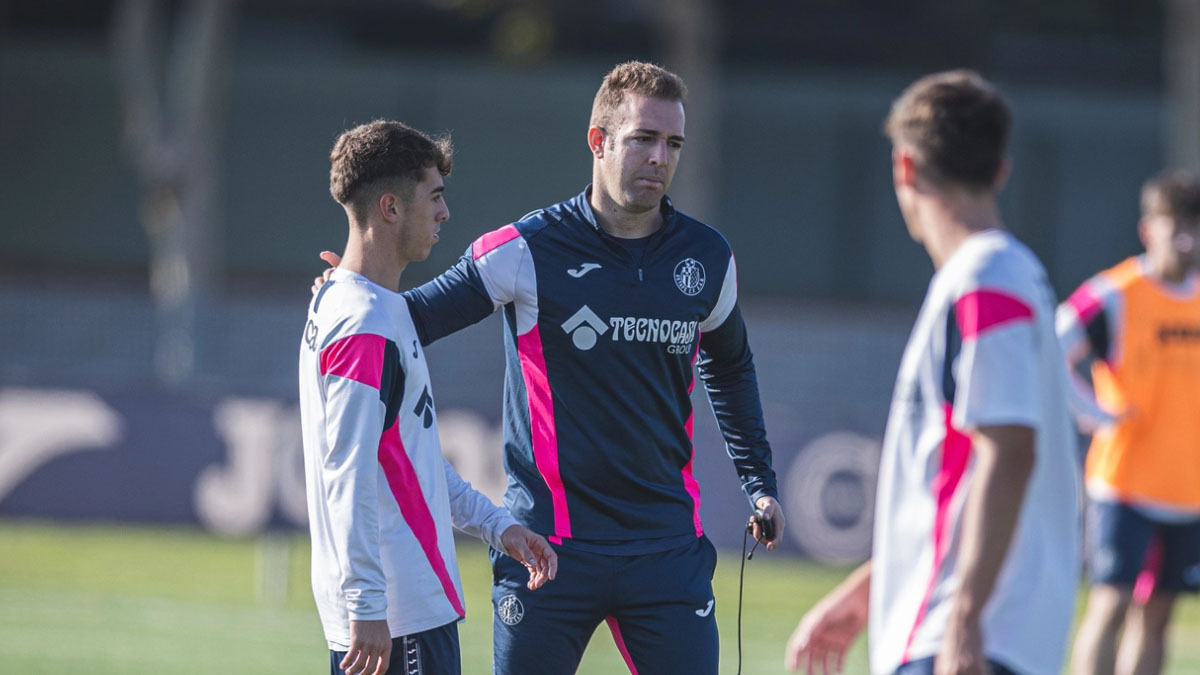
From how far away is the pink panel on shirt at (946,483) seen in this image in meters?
3.55

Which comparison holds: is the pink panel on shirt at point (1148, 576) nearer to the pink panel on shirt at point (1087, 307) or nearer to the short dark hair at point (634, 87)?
the pink panel on shirt at point (1087, 307)

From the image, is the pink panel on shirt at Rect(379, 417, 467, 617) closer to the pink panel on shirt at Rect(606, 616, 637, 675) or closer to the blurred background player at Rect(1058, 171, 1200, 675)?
the pink panel on shirt at Rect(606, 616, 637, 675)

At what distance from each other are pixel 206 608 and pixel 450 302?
657 centimetres

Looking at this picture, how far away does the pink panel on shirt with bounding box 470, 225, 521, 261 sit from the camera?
15.8 feet

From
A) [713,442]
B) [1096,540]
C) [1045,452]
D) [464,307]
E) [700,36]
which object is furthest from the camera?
[700,36]

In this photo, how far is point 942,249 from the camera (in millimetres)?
3594

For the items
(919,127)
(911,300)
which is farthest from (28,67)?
(919,127)

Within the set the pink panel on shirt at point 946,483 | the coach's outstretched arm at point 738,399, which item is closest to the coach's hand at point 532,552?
the coach's outstretched arm at point 738,399

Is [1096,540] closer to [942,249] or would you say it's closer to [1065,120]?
[942,249]

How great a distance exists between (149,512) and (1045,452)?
880 cm

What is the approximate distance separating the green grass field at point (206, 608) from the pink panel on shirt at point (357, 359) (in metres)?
4.73

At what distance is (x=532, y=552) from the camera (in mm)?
4551

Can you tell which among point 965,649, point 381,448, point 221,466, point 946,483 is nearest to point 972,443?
point 946,483

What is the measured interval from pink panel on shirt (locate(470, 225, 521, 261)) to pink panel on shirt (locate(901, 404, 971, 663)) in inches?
67.3
